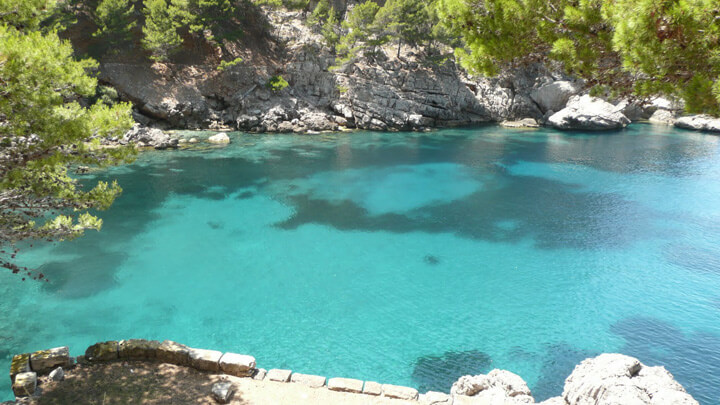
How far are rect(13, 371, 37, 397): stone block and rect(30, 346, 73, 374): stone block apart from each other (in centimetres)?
39

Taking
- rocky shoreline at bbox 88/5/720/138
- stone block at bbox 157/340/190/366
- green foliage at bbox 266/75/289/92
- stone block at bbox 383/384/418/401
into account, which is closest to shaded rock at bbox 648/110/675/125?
rocky shoreline at bbox 88/5/720/138

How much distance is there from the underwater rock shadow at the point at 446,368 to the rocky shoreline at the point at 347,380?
1.66 m

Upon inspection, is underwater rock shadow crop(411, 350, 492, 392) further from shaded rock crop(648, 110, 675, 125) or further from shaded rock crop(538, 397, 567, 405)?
shaded rock crop(648, 110, 675, 125)

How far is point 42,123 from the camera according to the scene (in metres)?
6.58

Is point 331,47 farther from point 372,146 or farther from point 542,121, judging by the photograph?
point 542,121

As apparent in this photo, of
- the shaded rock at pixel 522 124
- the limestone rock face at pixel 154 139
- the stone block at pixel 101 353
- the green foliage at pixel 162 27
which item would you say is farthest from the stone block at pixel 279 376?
the shaded rock at pixel 522 124

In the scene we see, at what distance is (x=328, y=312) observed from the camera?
47.5ft

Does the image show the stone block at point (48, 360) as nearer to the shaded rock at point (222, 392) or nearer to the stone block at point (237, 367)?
the stone block at point (237, 367)

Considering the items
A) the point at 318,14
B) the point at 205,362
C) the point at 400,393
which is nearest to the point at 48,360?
the point at 205,362

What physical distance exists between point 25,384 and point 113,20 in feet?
138

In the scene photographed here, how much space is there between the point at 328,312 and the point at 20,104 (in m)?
10.6

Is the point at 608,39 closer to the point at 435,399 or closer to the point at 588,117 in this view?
the point at 435,399

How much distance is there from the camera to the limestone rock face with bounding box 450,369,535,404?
30.3 feet

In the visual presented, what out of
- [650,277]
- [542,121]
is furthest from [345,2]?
[650,277]
